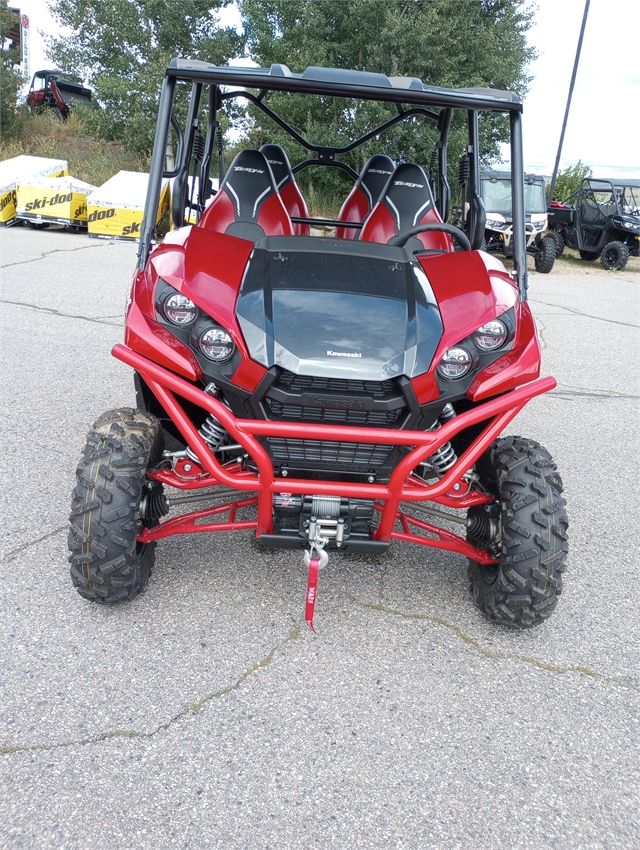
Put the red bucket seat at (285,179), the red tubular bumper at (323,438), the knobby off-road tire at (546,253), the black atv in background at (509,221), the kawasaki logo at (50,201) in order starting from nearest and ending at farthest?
the red tubular bumper at (323,438) < the red bucket seat at (285,179) < the kawasaki logo at (50,201) < the black atv in background at (509,221) < the knobby off-road tire at (546,253)

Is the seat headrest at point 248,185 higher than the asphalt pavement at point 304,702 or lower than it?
higher

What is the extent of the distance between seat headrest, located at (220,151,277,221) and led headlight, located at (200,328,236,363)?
134 centimetres

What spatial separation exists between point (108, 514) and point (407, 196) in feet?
6.83

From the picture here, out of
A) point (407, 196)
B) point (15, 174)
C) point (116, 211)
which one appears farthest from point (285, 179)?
point (15, 174)

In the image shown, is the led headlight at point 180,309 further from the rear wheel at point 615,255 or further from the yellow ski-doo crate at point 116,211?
the rear wheel at point 615,255

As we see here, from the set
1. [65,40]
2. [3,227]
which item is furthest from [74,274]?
[65,40]

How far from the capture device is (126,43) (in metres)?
19.5

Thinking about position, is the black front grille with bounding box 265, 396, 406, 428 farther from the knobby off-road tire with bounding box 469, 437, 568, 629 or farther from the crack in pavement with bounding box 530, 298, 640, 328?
the crack in pavement with bounding box 530, 298, 640, 328

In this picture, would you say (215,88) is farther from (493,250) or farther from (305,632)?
(493,250)

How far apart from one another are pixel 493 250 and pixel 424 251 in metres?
10.4

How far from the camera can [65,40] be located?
20.6m

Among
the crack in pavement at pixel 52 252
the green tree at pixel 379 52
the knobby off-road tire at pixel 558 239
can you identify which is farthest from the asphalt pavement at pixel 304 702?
the green tree at pixel 379 52

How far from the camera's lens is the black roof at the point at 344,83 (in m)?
2.49

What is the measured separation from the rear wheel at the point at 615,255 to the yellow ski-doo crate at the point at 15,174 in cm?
1035
